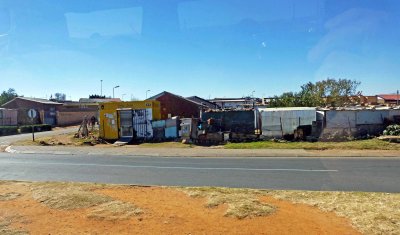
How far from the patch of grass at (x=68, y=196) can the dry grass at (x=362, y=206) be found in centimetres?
483

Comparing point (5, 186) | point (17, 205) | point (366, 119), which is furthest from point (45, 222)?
point (366, 119)

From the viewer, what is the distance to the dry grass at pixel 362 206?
7.69 metres

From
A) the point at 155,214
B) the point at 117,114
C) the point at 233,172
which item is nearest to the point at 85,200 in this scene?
the point at 155,214

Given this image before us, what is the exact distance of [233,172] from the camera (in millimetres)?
15148

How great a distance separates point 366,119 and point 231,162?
12.9 m

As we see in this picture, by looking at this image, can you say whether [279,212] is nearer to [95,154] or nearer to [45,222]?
[45,222]

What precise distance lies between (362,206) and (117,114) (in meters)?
24.8

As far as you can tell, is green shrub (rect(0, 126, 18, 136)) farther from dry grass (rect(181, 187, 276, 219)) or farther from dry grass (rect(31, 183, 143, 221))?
dry grass (rect(181, 187, 276, 219))

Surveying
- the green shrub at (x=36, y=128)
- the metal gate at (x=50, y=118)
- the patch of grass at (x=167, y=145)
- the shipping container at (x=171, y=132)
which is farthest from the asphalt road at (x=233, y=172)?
the metal gate at (x=50, y=118)

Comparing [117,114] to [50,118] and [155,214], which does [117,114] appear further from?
[50,118]

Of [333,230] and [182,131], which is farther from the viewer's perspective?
[182,131]

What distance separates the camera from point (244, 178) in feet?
44.8

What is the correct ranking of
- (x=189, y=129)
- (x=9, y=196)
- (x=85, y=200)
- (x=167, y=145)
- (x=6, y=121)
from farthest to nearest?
(x=6, y=121), (x=189, y=129), (x=167, y=145), (x=9, y=196), (x=85, y=200)

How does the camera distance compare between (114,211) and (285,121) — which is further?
(285,121)
